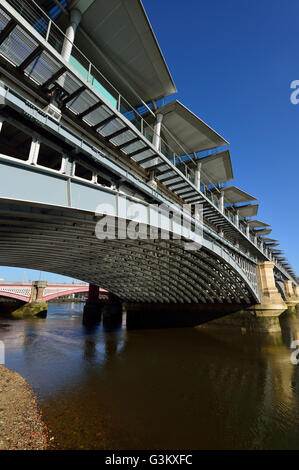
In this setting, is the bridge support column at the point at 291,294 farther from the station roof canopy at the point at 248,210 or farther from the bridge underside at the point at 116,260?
the bridge underside at the point at 116,260

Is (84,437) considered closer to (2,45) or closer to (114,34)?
(2,45)

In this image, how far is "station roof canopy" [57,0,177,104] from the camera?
7942 millimetres

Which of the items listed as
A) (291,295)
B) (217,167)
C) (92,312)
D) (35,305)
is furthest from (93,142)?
(291,295)

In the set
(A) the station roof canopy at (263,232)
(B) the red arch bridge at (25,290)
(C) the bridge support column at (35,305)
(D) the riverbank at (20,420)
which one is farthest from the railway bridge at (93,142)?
(C) the bridge support column at (35,305)

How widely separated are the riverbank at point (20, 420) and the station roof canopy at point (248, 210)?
90.6 ft

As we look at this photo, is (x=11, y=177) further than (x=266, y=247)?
No

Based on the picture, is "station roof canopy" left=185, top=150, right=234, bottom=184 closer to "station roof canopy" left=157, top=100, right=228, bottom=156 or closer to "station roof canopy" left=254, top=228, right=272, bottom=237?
"station roof canopy" left=157, top=100, right=228, bottom=156

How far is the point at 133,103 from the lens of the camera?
11859 mm

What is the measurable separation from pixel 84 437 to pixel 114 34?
13.2 m

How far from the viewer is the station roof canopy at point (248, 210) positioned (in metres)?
27.4

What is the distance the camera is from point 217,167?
774 inches

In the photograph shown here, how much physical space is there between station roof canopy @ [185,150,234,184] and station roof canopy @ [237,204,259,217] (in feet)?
25.6

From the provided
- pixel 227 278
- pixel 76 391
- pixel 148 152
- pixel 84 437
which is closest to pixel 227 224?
pixel 227 278

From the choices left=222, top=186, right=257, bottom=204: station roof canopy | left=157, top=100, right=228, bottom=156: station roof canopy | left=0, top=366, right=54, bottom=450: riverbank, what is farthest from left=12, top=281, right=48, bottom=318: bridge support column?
left=157, top=100, right=228, bottom=156: station roof canopy
